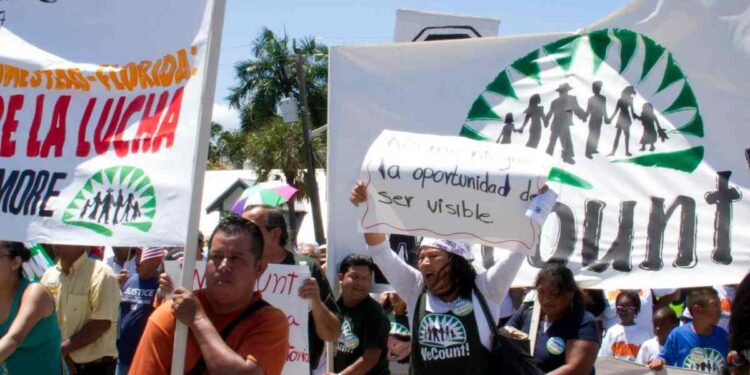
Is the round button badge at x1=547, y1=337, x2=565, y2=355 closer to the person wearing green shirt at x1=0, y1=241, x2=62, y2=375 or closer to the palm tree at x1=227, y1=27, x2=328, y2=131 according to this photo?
the person wearing green shirt at x1=0, y1=241, x2=62, y2=375

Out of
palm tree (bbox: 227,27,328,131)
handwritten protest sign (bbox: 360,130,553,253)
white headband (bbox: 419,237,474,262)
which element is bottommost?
white headband (bbox: 419,237,474,262)

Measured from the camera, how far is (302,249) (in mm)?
7906

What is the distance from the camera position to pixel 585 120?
5.61 meters

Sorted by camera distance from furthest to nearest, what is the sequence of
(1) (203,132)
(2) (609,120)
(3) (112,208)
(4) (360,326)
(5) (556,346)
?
(4) (360,326), (2) (609,120), (5) (556,346), (3) (112,208), (1) (203,132)

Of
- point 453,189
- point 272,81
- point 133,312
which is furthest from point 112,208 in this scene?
point 272,81

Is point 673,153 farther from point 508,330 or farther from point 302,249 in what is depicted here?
point 302,249

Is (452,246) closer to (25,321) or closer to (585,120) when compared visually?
(585,120)

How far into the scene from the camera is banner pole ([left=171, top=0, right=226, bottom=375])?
357 cm

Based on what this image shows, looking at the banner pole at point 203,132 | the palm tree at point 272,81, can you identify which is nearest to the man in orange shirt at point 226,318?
the banner pole at point 203,132

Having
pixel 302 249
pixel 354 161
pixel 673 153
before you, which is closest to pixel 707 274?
pixel 673 153

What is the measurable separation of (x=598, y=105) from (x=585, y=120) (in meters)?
0.13

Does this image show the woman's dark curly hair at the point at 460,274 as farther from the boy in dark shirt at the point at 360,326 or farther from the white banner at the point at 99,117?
the white banner at the point at 99,117

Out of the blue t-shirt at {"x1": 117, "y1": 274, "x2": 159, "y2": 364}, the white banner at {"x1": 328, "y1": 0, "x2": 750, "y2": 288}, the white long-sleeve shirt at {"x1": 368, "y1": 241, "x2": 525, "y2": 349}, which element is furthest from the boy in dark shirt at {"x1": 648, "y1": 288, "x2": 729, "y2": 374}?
the blue t-shirt at {"x1": 117, "y1": 274, "x2": 159, "y2": 364}

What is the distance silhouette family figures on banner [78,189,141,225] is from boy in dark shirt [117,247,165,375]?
3.82 metres
